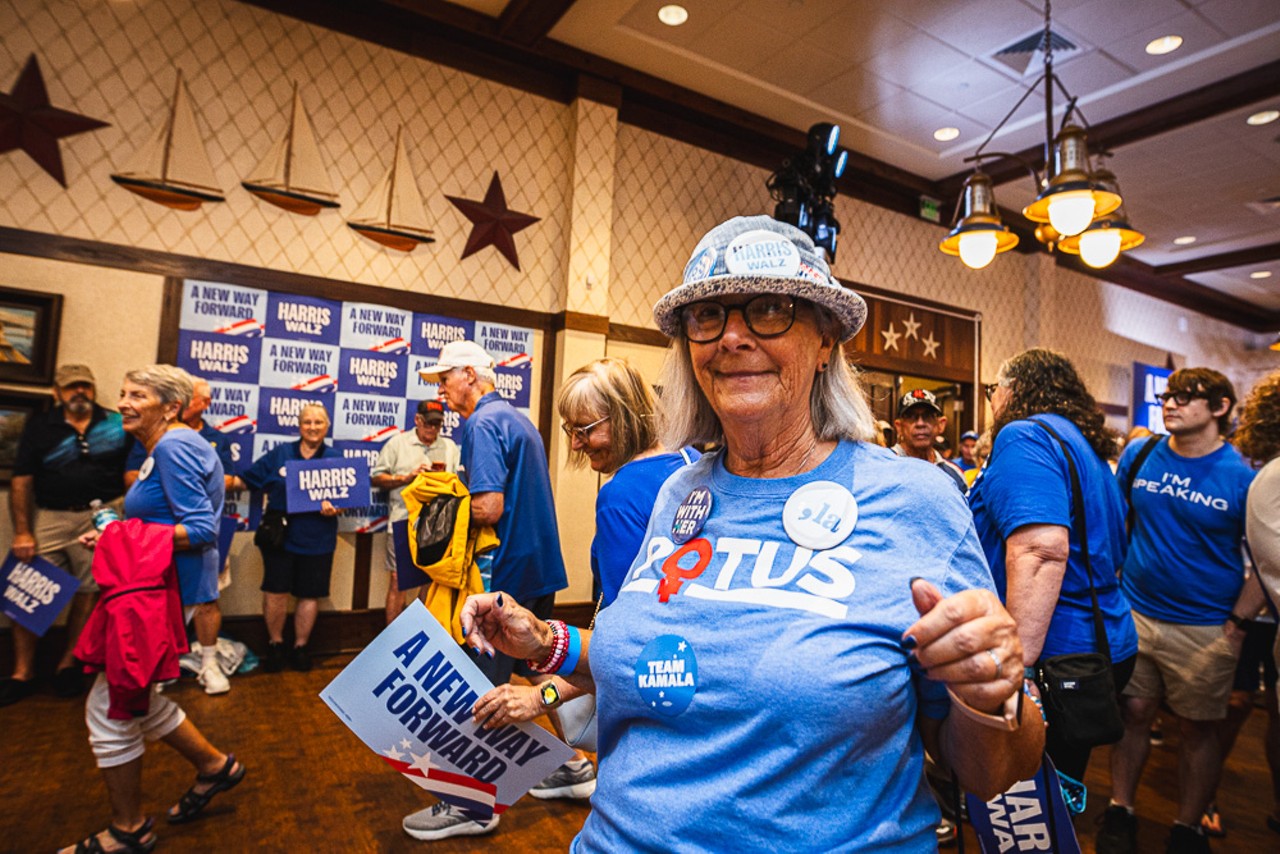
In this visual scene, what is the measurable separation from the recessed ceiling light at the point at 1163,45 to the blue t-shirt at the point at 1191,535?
3.80 metres

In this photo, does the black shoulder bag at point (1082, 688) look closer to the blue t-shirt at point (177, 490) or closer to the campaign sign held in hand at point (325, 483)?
the blue t-shirt at point (177, 490)

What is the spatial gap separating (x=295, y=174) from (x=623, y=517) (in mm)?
4165

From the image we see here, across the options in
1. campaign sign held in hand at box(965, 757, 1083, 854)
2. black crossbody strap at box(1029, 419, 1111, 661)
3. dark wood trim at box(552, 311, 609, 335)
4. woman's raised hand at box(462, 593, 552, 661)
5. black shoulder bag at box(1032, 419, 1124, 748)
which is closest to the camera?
woman's raised hand at box(462, 593, 552, 661)

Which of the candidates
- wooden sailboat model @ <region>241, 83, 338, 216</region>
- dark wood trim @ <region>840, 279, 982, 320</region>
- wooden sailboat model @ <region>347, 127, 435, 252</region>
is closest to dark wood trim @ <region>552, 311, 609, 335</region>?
wooden sailboat model @ <region>347, 127, 435, 252</region>

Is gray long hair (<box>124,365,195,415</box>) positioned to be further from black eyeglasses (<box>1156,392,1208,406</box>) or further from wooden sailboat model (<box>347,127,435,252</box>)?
black eyeglasses (<box>1156,392,1208,406</box>)

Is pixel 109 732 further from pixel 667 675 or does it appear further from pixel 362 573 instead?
pixel 362 573

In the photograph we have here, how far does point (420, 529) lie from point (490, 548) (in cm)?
27

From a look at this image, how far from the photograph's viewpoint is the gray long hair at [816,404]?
115 cm

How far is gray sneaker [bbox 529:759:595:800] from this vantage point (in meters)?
2.86

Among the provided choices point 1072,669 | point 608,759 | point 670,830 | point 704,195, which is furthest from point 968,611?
point 704,195

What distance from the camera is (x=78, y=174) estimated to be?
13.5 feet

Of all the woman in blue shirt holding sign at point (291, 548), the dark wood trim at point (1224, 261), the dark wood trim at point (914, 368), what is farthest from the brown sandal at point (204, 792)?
the dark wood trim at point (1224, 261)

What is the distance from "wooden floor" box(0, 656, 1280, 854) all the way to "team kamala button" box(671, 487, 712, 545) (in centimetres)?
191

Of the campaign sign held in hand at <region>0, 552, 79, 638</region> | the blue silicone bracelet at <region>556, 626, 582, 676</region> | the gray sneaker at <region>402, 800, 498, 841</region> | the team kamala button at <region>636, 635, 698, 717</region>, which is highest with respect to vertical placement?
the team kamala button at <region>636, 635, 698, 717</region>
